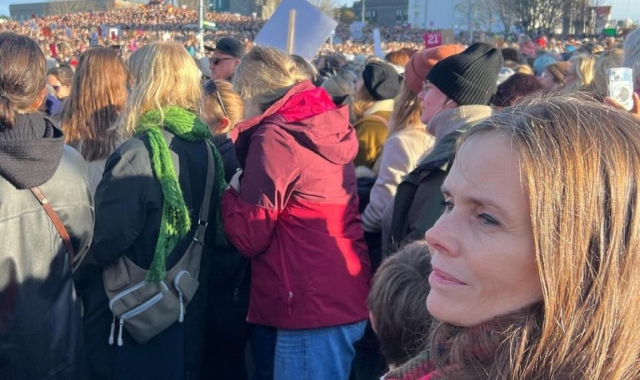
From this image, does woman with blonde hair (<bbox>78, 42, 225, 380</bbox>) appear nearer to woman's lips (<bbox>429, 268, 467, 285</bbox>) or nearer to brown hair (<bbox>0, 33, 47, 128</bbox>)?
brown hair (<bbox>0, 33, 47, 128</bbox>)

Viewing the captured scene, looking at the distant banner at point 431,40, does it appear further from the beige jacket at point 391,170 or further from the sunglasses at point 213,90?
the beige jacket at point 391,170

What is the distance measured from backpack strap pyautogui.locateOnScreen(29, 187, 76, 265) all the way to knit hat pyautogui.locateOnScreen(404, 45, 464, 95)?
6.45 ft

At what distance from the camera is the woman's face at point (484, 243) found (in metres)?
1.12

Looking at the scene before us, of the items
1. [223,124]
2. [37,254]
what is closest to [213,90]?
[223,124]

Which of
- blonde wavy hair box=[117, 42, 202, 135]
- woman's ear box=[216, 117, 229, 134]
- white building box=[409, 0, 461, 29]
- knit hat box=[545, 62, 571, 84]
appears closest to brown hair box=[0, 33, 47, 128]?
blonde wavy hair box=[117, 42, 202, 135]

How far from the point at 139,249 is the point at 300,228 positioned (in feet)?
2.25

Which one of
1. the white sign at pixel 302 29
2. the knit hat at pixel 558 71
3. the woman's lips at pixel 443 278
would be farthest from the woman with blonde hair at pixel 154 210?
the knit hat at pixel 558 71

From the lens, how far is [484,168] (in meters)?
1.17

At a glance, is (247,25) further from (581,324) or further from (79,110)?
(581,324)

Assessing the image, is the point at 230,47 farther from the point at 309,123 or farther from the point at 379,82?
the point at 309,123

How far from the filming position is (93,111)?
11.8 ft

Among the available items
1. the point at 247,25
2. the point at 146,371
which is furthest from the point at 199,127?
the point at 247,25

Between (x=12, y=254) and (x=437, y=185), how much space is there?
156cm

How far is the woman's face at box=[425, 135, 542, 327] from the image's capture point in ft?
3.68
